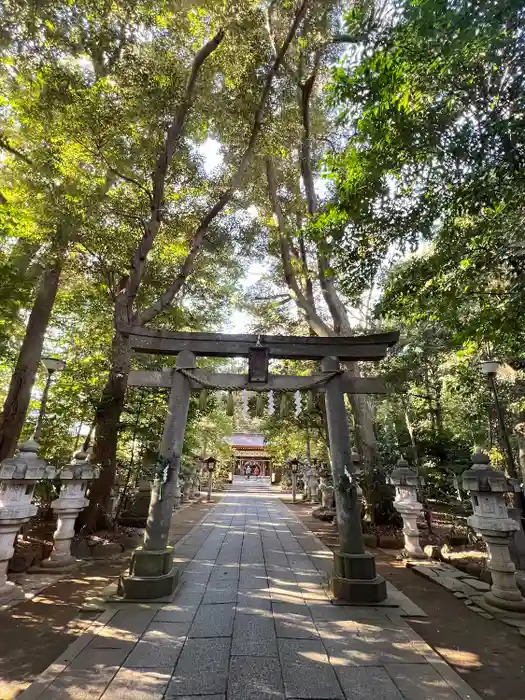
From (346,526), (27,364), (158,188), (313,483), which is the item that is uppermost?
(158,188)

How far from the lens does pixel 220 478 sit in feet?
97.3

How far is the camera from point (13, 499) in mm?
4797

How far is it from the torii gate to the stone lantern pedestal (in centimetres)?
267

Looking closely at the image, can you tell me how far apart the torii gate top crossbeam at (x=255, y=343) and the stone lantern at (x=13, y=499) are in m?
2.26

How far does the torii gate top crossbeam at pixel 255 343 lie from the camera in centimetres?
570

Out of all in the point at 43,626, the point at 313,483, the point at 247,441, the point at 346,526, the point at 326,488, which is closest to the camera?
the point at 43,626

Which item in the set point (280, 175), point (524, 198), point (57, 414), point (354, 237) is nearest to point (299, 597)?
point (354, 237)

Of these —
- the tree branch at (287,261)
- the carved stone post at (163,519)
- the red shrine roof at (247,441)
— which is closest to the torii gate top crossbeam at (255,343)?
the carved stone post at (163,519)

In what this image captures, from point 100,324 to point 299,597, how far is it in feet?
31.3

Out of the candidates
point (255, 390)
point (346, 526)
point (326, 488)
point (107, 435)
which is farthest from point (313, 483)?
point (255, 390)

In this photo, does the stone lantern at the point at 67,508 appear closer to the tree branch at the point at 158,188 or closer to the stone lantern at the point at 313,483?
the tree branch at the point at 158,188

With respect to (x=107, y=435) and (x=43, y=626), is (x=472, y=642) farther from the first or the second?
(x=107, y=435)

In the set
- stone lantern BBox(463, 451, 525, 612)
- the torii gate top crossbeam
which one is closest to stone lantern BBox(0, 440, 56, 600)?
the torii gate top crossbeam

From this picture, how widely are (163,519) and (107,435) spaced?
12.0 ft
